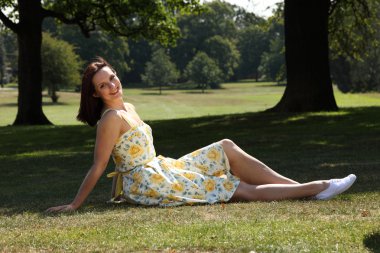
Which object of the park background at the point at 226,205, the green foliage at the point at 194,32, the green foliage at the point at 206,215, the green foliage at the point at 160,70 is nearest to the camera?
the green foliage at the point at 206,215

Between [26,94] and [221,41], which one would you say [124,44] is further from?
[26,94]

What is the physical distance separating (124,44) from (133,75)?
2146 centimetres

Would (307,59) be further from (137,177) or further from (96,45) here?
(96,45)

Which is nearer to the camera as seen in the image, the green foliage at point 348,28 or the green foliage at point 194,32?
the green foliage at point 348,28

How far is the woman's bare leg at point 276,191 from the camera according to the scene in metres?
7.90

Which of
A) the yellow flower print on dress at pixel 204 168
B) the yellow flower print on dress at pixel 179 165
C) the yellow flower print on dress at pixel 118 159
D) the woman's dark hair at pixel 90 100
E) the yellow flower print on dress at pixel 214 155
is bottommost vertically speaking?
the yellow flower print on dress at pixel 204 168

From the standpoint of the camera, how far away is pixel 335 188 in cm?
786

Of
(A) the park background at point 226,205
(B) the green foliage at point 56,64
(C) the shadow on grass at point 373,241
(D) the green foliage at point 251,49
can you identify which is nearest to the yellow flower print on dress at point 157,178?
(A) the park background at point 226,205

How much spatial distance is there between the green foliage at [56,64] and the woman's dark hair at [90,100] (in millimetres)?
69051

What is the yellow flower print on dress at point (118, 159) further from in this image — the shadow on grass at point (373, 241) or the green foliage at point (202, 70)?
the green foliage at point (202, 70)

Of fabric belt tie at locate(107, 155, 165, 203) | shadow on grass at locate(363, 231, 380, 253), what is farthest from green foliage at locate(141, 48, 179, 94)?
shadow on grass at locate(363, 231, 380, 253)

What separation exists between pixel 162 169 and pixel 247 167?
90cm

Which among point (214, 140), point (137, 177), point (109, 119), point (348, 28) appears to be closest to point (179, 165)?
point (137, 177)

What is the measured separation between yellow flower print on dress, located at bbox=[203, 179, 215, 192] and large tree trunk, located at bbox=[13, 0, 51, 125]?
2298 centimetres
